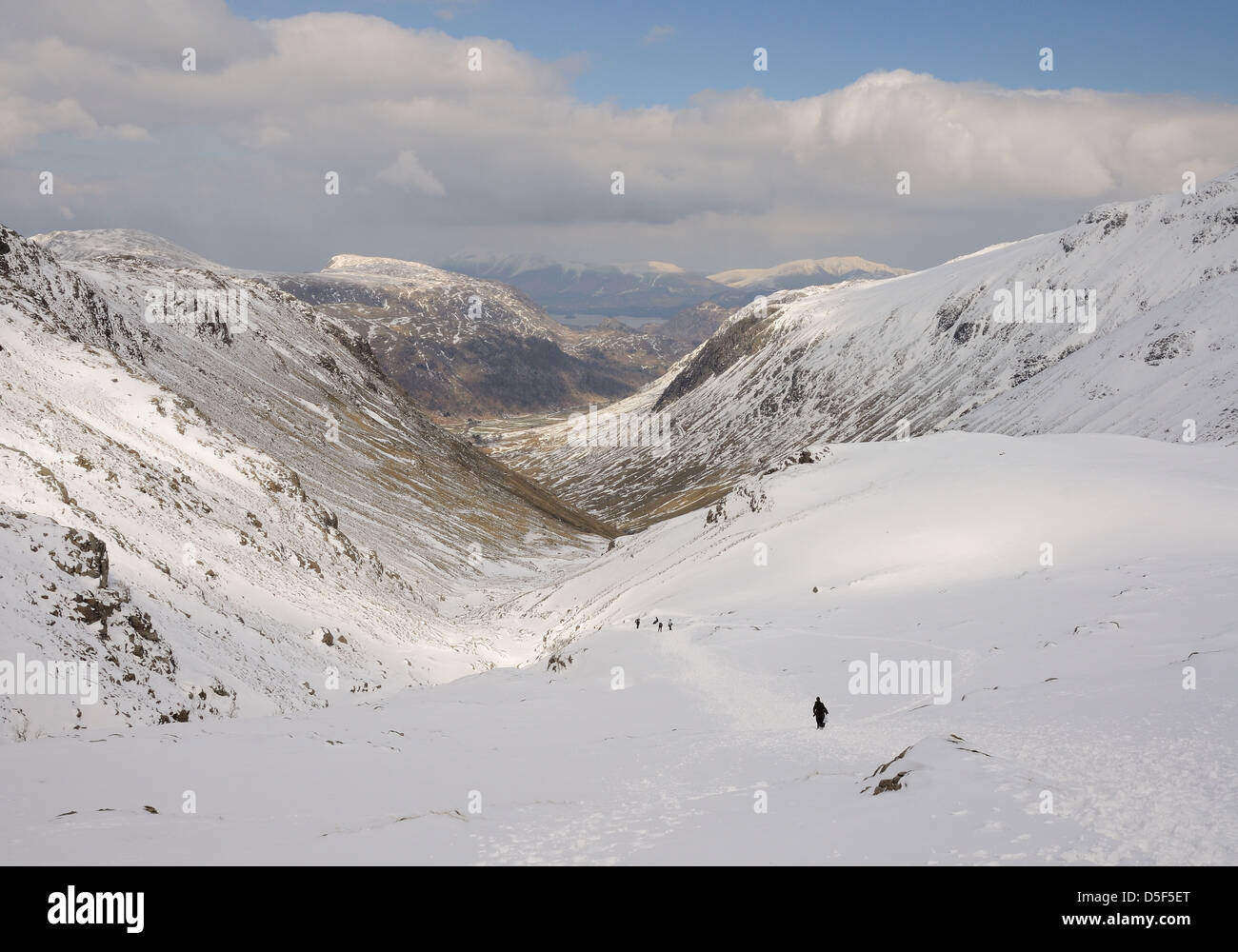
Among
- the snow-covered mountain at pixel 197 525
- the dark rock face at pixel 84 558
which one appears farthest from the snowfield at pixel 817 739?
the dark rock face at pixel 84 558

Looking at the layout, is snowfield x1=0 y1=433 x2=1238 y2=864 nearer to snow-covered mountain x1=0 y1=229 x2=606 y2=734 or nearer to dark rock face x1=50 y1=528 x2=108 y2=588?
snow-covered mountain x1=0 y1=229 x2=606 y2=734

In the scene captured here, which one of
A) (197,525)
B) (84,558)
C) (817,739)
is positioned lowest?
(817,739)

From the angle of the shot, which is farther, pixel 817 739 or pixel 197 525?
pixel 197 525

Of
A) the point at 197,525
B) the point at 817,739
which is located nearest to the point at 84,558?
the point at 197,525

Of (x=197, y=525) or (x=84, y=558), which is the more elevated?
(x=197, y=525)

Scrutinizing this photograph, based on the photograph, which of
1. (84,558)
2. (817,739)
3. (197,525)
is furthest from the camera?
(197,525)

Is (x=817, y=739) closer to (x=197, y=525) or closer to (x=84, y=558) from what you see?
(x=84, y=558)
